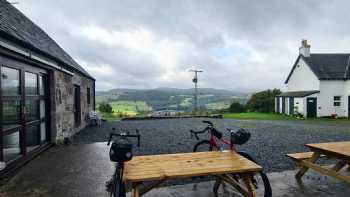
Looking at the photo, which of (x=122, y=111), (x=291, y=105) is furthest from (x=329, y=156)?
(x=122, y=111)

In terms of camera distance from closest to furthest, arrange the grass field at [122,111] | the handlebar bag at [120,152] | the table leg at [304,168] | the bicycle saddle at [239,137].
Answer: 1. the handlebar bag at [120,152]
2. the bicycle saddle at [239,137]
3. the table leg at [304,168]
4. the grass field at [122,111]

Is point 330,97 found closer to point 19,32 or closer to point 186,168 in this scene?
point 186,168

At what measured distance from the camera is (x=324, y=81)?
71.8 ft

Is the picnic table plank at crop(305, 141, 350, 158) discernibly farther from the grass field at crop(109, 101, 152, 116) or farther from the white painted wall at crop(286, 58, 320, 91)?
the grass field at crop(109, 101, 152, 116)

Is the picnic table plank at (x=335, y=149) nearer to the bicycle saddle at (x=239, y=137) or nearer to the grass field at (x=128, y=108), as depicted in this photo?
the bicycle saddle at (x=239, y=137)

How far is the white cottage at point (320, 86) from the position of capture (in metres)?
21.6

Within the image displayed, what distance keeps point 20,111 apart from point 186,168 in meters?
4.52

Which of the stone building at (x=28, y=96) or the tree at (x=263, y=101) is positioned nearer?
the stone building at (x=28, y=96)

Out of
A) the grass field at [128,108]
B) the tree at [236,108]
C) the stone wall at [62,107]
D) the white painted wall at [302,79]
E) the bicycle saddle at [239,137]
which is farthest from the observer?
the tree at [236,108]

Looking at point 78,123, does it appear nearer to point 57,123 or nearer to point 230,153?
point 57,123

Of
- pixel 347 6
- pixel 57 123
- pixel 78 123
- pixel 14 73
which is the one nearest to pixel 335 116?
pixel 347 6

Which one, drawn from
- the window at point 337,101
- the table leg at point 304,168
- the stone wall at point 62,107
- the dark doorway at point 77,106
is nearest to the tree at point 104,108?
the dark doorway at point 77,106

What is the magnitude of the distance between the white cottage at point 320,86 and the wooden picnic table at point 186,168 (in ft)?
69.1

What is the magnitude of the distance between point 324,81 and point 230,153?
22.4 m
